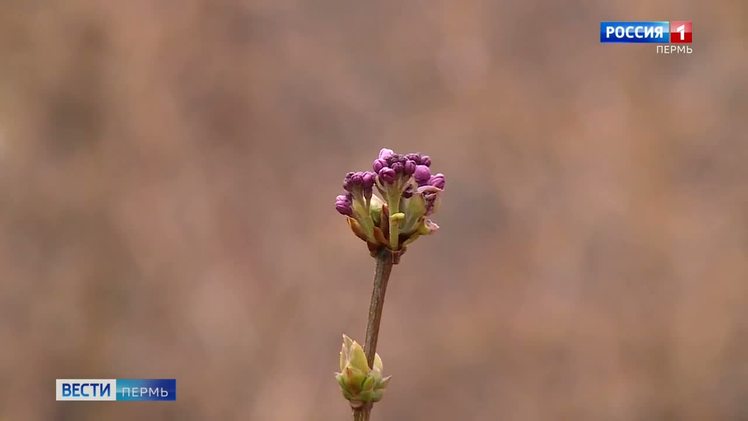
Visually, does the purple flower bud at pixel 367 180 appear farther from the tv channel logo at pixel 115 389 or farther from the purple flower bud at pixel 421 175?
the tv channel logo at pixel 115 389

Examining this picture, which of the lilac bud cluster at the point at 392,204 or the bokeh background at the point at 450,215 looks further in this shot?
the bokeh background at the point at 450,215

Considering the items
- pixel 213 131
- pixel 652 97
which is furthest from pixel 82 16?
pixel 652 97

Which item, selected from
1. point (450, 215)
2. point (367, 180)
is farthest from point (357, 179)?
point (450, 215)

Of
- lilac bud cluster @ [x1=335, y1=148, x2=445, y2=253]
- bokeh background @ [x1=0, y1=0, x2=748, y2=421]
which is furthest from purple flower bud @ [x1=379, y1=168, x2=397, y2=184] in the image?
bokeh background @ [x1=0, y1=0, x2=748, y2=421]

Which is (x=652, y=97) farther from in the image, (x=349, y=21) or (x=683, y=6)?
(x=349, y=21)

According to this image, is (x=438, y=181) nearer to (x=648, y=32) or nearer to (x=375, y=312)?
(x=375, y=312)

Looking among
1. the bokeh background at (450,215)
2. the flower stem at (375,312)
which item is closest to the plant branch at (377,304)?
the flower stem at (375,312)
